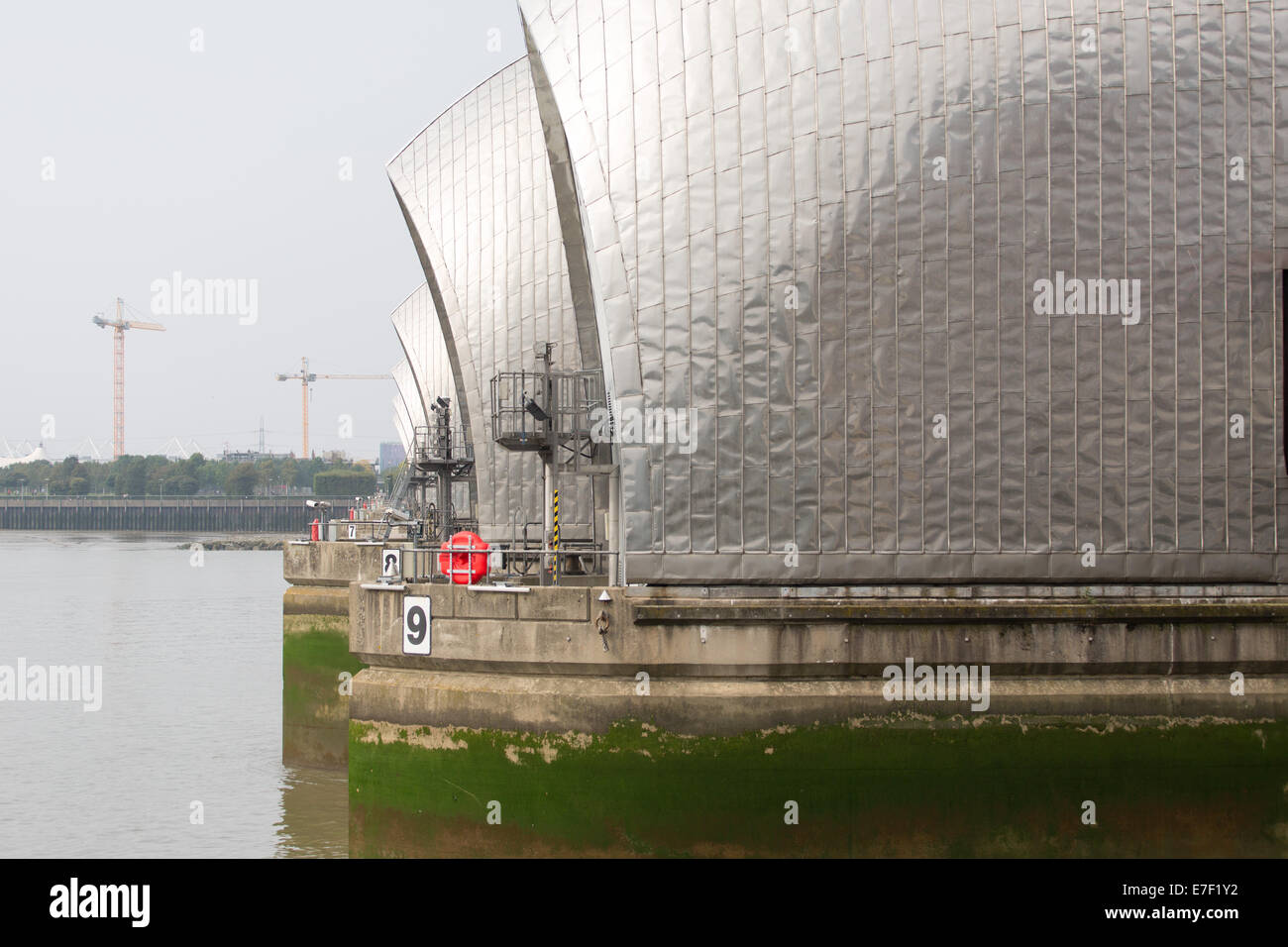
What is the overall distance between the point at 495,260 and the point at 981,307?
59.9 feet

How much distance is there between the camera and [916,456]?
20078 millimetres

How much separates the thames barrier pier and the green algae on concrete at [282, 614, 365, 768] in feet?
48.3

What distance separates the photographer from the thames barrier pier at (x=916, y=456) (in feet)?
61.3

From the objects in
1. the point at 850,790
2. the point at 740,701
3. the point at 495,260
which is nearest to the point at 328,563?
the point at 495,260

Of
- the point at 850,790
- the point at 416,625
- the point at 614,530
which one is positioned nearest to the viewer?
the point at 850,790

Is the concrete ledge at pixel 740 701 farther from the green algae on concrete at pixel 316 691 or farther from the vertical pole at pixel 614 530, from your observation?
the green algae on concrete at pixel 316 691

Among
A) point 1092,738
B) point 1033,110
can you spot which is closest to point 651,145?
point 1033,110

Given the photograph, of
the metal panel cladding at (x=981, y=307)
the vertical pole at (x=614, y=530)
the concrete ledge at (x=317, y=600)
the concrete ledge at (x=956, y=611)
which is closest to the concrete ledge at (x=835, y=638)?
the concrete ledge at (x=956, y=611)

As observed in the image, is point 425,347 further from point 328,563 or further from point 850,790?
point 850,790

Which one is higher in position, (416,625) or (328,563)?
(328,563)

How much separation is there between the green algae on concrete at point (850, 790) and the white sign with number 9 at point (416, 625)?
1163mm

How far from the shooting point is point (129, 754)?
117 ft
